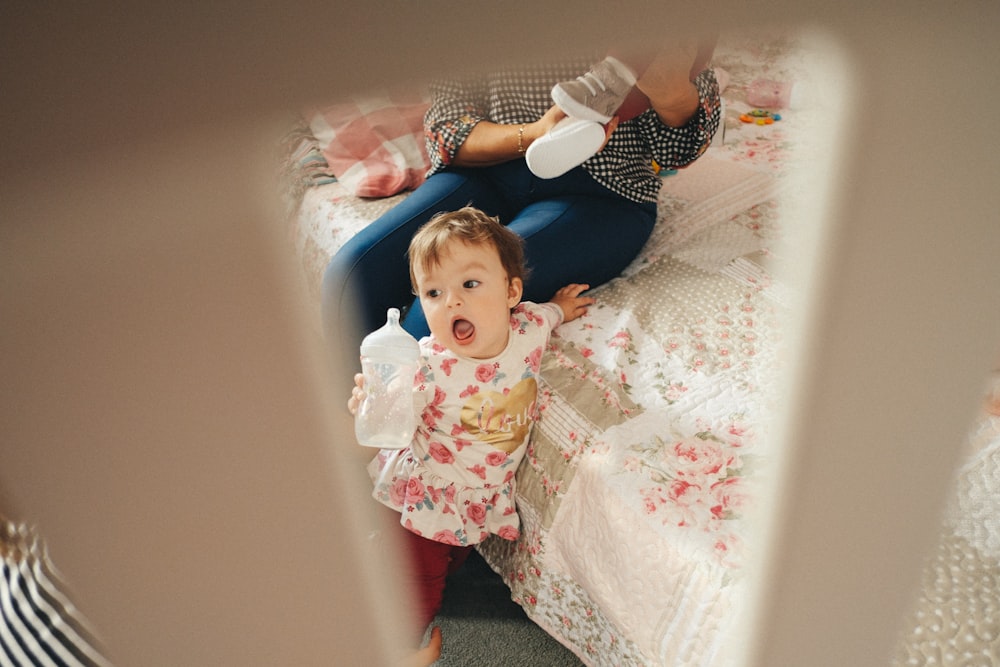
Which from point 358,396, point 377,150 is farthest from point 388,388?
point 377,150

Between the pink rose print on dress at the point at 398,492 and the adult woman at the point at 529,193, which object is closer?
the pink rose print on dress at the point at 398,492

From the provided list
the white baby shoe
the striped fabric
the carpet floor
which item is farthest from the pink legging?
the white baby shoe

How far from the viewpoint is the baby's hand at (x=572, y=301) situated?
116cm

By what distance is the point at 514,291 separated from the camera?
106cm

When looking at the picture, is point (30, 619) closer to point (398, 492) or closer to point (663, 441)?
point (398, 492)

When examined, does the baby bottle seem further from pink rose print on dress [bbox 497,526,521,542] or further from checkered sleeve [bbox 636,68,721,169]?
checkered sleeve [bbox 636,68,721,169]

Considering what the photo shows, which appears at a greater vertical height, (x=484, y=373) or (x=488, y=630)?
(x=484, y=373)

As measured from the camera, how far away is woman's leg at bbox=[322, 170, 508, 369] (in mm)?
1184

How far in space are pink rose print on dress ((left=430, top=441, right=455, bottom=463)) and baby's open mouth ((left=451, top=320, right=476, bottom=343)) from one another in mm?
167

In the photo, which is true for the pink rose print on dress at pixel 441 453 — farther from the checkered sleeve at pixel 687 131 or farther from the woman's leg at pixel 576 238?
the checkered sleeve at pixel 687 131

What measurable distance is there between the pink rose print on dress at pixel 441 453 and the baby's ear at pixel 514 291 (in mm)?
241

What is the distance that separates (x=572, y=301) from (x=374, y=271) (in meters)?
0.35

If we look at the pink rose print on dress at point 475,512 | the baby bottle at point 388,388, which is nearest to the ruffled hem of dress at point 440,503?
the pink rose print on dress at point 475,512

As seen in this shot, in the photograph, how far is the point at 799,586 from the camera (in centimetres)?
22
